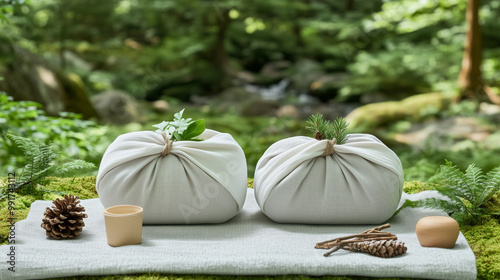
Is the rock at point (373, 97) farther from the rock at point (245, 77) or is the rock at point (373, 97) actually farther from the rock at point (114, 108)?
the rock at point (114, 108)

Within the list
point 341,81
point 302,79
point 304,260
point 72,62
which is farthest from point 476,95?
point 72,62

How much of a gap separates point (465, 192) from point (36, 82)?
212 inches

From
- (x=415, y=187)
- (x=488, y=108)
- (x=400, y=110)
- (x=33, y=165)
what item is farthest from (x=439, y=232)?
(x=488, y=108)

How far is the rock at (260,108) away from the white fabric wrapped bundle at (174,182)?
7718 millimetres

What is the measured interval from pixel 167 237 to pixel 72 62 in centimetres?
1008

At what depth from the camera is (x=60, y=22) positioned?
1068 cm

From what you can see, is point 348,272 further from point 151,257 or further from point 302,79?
point 302,79

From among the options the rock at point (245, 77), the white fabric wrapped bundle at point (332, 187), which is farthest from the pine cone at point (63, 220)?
the rock at point (245, 77)

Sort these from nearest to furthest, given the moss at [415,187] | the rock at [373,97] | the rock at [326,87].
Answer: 1. the moss at [415,187]
2. the rock at [373,97]
3. the rock at [326,87]

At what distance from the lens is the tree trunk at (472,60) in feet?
24.7

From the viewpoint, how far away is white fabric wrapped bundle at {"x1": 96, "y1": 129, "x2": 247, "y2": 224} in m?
1.83

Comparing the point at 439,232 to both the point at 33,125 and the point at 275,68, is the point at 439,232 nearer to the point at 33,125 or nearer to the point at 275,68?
the point at 33,125

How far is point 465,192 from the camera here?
197 centimetres

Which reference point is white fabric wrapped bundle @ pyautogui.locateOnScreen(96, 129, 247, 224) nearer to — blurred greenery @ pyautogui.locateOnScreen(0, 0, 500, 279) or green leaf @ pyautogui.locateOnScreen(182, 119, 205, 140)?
green leaf @ pyautogui.locateOnScreen(182, 119, 205, 140)
